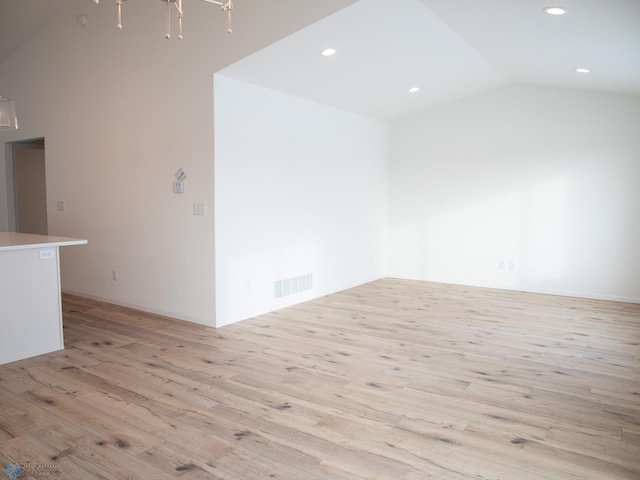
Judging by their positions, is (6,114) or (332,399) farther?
(6,114)

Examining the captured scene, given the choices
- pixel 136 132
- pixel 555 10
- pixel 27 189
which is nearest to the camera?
pixel 555 10

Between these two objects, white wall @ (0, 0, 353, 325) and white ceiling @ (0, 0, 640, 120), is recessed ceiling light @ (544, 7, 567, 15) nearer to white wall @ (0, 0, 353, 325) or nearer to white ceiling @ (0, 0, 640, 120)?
white ceiling @ (0, 0, 640, 120)

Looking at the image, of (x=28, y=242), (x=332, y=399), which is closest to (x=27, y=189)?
(x=28, y=242)

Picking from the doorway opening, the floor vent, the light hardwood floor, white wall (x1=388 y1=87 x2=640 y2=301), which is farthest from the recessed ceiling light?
the doorway opening

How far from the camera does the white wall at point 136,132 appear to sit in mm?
4473

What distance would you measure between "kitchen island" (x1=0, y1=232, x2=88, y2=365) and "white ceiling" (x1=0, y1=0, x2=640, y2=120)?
237 cm

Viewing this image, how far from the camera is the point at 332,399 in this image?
2.98 meters

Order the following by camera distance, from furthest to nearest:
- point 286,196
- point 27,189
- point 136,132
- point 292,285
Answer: point 27,189 → point 292,285 → point 286,196 → point 136,132

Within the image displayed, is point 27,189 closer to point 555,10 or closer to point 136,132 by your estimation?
point 136,132

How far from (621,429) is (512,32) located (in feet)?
10.9

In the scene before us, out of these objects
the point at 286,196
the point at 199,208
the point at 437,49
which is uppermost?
the point at 437,49

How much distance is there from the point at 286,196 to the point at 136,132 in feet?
6.03

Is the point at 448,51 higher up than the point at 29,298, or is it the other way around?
the point at 448,51

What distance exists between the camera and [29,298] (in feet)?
12.3
